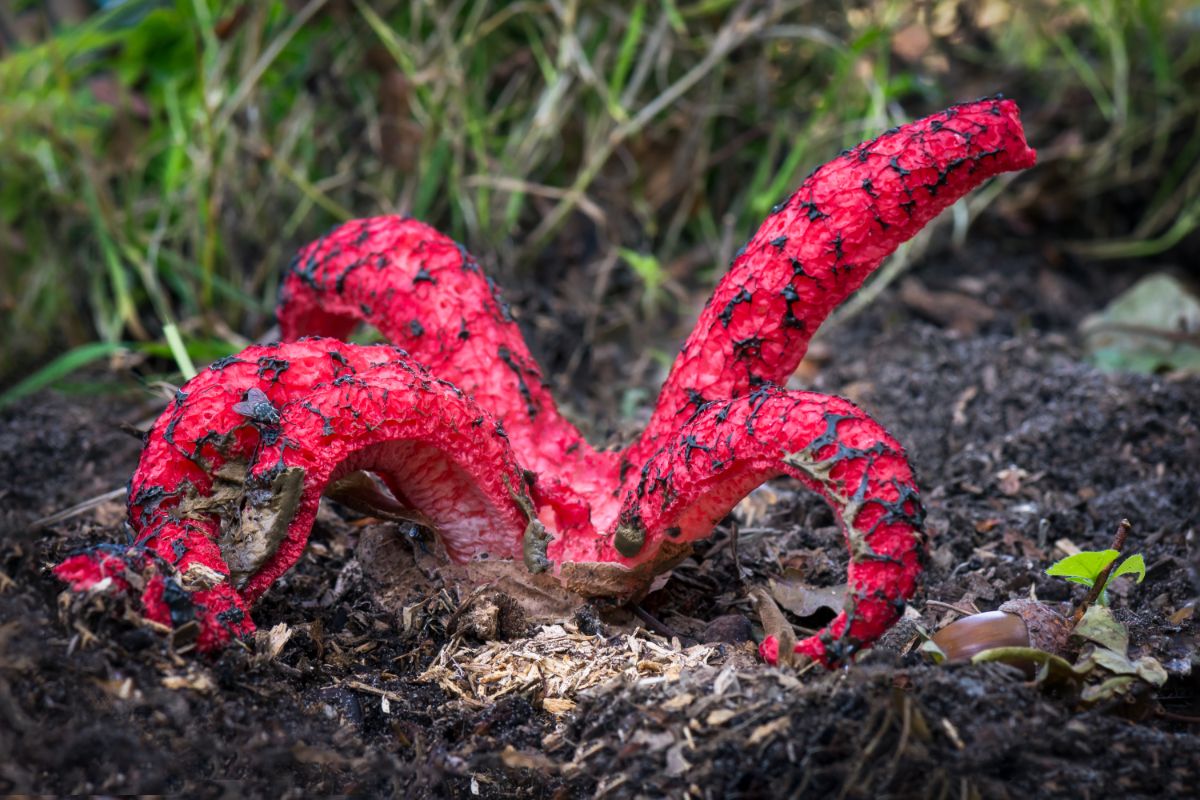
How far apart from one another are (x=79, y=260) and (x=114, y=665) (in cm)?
428

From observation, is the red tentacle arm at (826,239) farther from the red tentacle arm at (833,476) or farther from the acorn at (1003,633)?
the acorn at (1003,633)

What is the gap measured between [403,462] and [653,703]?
3.03 feet

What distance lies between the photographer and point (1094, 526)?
3605 millimetres

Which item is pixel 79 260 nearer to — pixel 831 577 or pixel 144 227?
pixel 144 227

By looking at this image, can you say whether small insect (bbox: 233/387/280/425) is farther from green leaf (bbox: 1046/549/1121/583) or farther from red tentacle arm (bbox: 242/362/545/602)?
green leaf (bbox: 1046/549/1121/583)

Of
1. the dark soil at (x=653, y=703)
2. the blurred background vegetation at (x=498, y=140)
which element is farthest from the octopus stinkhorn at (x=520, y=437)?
the blurred background vegetation at (x=498, y=140)

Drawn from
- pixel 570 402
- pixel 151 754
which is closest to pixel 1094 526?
pixel 570 402

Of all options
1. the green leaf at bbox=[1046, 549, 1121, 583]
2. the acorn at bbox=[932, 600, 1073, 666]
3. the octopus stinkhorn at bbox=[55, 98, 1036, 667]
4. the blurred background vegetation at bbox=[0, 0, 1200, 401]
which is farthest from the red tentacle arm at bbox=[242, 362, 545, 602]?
the blurred background vegetation at bbox=[0, 0, 1200, 401]

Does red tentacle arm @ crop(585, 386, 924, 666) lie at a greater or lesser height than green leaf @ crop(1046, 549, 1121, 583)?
greater

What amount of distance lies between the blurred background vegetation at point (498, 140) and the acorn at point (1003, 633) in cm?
299

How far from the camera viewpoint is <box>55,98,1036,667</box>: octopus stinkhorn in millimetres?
2295

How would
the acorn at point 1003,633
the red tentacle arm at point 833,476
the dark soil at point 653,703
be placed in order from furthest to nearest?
the acorn at point 1003,633 → the red tentacle arm at point 833,476 → the dark soil at point 653,703

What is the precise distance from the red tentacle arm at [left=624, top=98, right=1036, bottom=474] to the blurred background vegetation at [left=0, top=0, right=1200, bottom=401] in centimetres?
240

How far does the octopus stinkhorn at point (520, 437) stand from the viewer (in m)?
2.29
